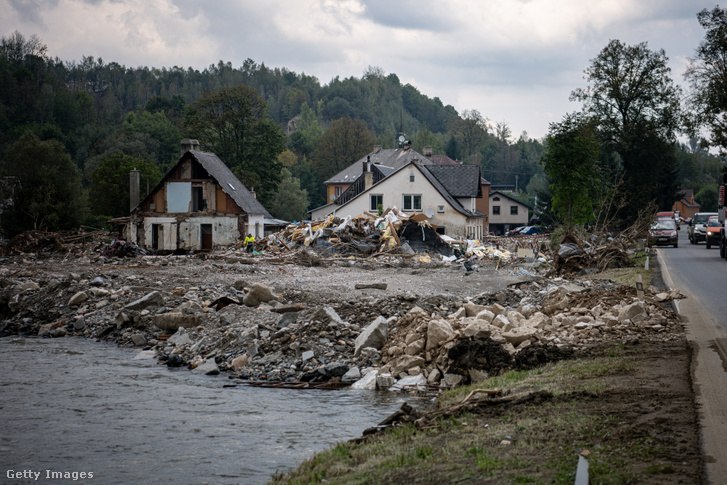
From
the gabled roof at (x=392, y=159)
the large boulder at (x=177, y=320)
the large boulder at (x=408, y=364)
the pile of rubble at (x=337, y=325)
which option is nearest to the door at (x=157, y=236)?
the pile of rubble at (x=337, y=325)

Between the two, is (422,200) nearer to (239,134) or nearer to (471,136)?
(239,134)

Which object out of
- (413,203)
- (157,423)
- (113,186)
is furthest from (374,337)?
(113,186)

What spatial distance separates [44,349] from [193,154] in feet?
104

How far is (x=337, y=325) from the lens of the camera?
14.4m

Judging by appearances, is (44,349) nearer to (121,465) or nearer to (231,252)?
(121,465)

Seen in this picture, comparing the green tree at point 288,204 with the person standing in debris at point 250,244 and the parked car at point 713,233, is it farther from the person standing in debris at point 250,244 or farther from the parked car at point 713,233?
the parked car at point 713,233

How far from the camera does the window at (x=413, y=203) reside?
5216 cm

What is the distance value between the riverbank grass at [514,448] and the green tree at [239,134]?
55801mm

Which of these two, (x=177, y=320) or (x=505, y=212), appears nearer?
(x=177, y=320)

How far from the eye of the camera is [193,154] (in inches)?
1801

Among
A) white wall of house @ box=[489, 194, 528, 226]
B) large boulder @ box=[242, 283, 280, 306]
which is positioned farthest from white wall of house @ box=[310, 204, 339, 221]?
large boulder @ box=[242, 283, 280, 306]

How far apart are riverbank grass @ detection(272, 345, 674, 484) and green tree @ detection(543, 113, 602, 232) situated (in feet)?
84.0

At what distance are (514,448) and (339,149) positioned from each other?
98.8m

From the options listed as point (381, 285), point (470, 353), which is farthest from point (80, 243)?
point (470, 353)
